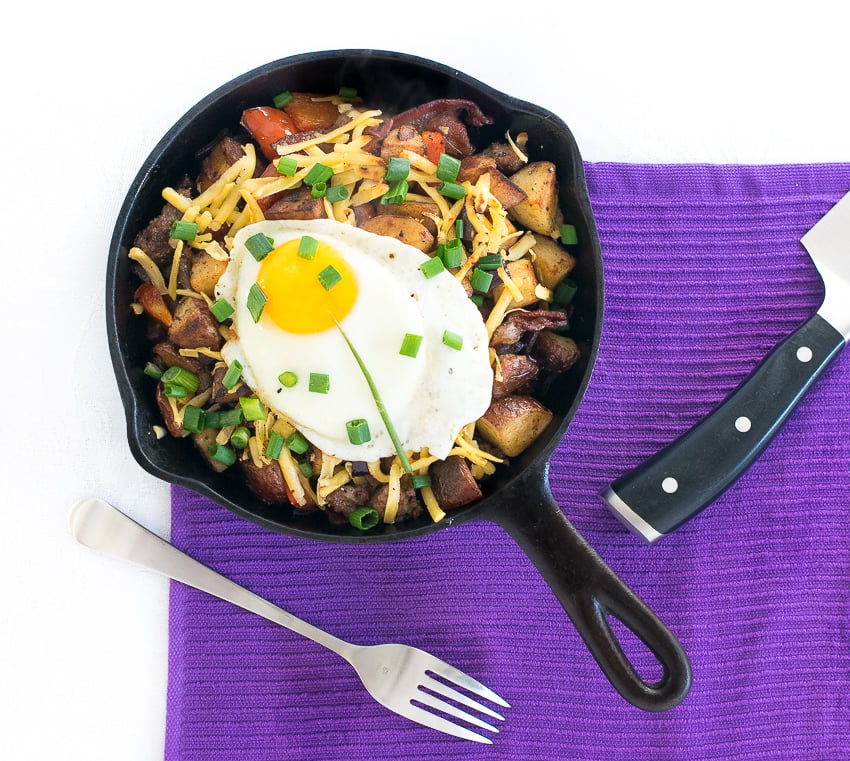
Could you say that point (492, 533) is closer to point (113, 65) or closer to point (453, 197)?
point (453, 197)

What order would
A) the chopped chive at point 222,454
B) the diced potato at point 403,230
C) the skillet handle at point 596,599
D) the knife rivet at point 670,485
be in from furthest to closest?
the knife rivet at point 670,485 → the chopped chive at point 222,454 → the diced potato at point 403,230 → the skillet handle at point 596,599

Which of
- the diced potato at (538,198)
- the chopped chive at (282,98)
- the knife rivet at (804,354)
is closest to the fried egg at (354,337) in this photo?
the diced potato at (538,198)

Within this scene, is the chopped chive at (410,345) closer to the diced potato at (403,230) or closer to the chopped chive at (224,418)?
the diced potato at (403,230)

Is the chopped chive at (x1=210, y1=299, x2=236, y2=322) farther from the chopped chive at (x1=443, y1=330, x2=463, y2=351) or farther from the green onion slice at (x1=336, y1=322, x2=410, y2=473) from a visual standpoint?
the chopped chive at (x1=443, y1=330, x2=463, y2=351)

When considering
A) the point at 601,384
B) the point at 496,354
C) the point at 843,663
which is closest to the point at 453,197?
the point at 496,354

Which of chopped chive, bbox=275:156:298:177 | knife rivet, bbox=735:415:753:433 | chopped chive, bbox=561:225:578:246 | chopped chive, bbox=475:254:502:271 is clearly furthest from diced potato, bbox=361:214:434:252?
knife rivet, bbox=735:415:753:433
